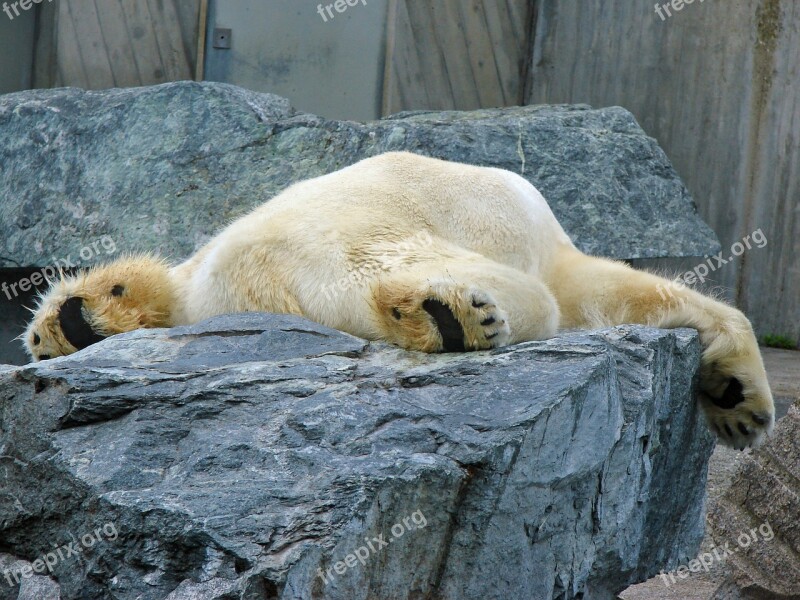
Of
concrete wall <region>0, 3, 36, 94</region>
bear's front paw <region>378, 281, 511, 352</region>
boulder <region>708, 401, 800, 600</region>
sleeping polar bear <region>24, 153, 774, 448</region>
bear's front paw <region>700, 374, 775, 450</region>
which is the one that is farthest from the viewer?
concrete wall <region>0, 3, 36, 94</region>

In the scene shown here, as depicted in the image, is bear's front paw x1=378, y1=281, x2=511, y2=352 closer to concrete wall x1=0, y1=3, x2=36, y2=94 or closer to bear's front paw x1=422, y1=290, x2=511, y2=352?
bear's front paw x1=422, y1=290, x2=511, y2=352

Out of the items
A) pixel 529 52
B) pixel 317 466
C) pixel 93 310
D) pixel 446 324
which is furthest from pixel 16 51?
pixel 317 466

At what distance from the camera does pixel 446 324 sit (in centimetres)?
283

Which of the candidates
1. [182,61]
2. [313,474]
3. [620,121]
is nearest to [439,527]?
[313,474]

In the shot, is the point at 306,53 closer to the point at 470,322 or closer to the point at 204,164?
the point at 204,164

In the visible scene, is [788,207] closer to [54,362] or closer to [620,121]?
[620,121]

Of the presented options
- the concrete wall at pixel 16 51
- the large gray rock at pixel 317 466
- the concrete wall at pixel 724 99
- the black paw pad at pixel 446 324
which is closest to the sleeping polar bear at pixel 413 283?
the black paw pad at pixel 446 324

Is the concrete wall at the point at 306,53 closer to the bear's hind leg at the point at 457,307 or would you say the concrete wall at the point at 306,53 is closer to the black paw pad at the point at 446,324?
the bear's hind leg at the point at 457,307

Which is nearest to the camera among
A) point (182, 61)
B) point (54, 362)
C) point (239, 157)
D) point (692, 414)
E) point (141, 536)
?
point (141, 536)

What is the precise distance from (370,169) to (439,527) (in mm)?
1619

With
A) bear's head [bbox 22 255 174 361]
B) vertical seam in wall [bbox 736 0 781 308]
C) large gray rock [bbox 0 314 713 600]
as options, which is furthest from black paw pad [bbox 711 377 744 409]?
vertical seam in wall [bbox 736 0 781 308]

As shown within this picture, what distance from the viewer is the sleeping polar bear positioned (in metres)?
2.92

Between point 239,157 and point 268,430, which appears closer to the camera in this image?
point 268,430

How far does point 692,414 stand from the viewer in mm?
3604
